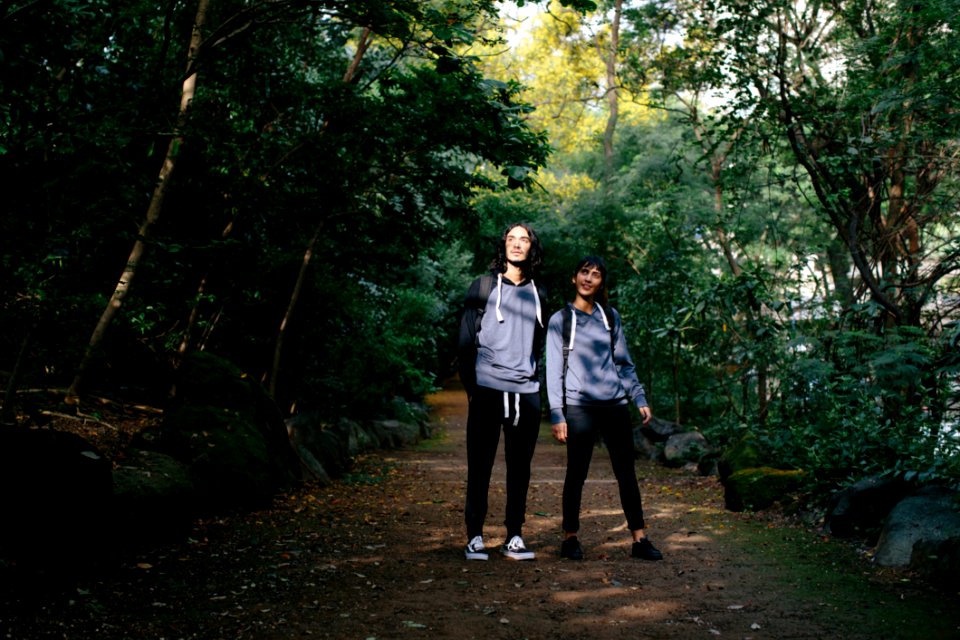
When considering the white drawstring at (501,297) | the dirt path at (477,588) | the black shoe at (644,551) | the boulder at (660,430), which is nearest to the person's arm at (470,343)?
the white drawstring at (501,297)

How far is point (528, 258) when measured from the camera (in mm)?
4988

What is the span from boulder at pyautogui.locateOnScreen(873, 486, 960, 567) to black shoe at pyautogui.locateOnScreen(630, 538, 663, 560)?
1.38 m

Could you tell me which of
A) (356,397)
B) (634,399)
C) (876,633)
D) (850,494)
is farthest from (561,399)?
(356,397)

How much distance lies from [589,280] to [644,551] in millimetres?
1829

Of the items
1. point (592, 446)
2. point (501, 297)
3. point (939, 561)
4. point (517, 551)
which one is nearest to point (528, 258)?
point (501, 297)

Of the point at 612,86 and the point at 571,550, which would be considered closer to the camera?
the point at 571,550

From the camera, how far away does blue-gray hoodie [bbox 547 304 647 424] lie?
4984 millimetres

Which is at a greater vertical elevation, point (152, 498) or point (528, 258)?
point (528, 258)

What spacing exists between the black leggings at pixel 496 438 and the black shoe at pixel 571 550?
34 cm

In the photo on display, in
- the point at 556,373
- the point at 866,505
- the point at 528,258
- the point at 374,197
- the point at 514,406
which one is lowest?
the point at 866,505

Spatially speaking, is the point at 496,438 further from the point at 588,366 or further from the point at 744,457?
the point at 744,457

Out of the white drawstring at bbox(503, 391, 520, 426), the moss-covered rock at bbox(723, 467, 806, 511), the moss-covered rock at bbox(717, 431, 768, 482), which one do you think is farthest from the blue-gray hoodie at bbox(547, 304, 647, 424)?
the moss-covered rock at bbox(717, 431, 768, 482)

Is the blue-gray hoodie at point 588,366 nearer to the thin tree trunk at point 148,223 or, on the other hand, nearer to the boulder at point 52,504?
the boulder at point 52,504

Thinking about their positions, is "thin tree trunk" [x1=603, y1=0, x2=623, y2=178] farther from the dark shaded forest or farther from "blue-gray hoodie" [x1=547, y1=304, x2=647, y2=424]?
"blue-gray hoodie" [x1=547, y1=304, x2=647, y2=424]
